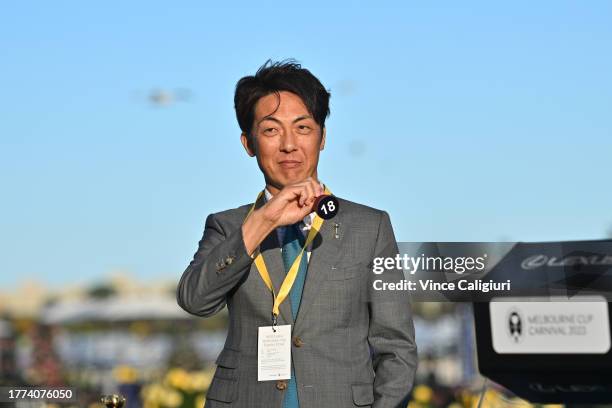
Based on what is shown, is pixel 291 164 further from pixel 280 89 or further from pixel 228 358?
pixel 228 358

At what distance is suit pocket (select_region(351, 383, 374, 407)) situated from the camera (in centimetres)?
337

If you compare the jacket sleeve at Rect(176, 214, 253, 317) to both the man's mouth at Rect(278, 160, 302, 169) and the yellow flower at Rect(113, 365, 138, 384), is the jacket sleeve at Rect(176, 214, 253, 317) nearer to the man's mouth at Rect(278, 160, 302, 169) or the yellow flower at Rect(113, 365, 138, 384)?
the man's mouth at Rect(278, 160, 302, 169)

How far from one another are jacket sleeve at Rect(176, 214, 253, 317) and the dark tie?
0.64 feet

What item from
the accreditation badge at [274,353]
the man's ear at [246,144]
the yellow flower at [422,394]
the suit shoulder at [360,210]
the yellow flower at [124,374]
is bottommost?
the accreditation badge at [274,353]

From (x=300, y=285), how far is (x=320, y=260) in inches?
3.7

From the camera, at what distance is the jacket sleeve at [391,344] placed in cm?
331

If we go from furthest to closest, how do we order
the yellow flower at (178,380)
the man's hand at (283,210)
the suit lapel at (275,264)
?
1. the yellow flower at (178,380)
2. the suit lapel at (275,264)
3. the man's hand at (283,210)

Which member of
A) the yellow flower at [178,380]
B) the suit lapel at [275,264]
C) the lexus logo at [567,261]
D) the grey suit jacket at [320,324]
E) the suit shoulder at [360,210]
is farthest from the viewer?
the yellow flower at [178,380]

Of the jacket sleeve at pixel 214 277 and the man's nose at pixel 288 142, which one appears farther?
the man's nose at pixel 288 142

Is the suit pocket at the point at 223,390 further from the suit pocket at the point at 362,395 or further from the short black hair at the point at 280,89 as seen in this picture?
the short black hair at the point at 280,89

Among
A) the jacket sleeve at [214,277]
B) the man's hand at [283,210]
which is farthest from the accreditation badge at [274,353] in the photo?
the man's hand at [283,210]

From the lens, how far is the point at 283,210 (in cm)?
321

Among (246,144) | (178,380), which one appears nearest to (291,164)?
(246,144)

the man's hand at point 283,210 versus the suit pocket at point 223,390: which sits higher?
the man's hand at point 283,210
